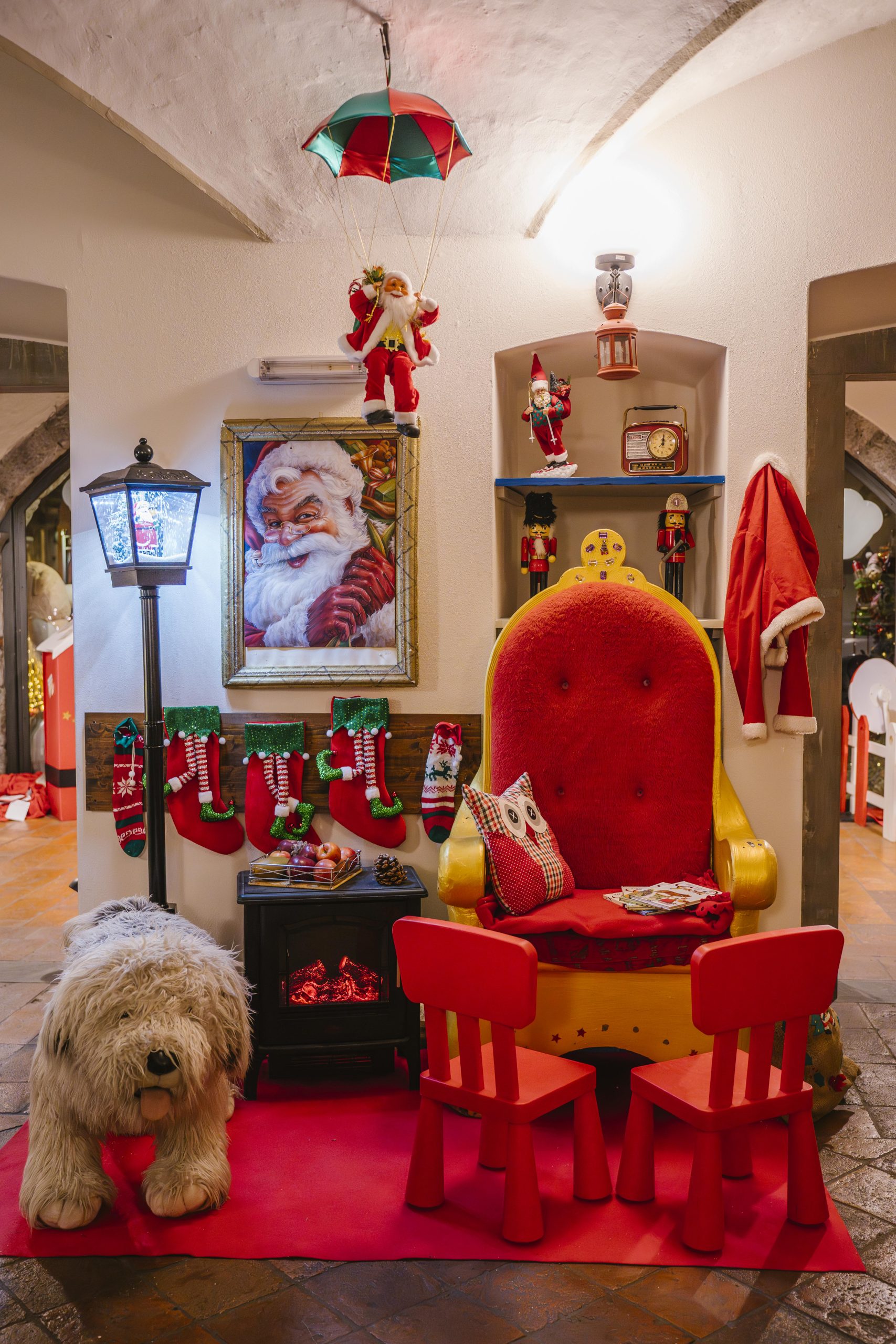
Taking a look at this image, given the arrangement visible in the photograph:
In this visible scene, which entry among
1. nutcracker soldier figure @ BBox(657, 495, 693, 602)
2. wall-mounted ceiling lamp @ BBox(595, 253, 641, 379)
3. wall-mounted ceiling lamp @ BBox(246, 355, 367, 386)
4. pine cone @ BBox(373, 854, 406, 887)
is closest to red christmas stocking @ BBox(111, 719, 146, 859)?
pine cone @ BBox(373, 854, 406, 887)

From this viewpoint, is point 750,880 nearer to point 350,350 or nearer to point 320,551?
point 320,551

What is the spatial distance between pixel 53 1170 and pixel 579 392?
10.0 ft

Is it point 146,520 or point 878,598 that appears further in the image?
point 878,598

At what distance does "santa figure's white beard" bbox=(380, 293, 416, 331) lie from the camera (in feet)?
9.21

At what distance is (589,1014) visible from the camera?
2.86 metres

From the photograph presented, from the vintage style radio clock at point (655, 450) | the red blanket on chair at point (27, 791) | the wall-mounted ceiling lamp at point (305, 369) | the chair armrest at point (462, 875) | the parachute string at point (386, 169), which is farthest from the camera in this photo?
the red blanket on chair at point (27, 791)

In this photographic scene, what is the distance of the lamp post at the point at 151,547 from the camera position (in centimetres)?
322

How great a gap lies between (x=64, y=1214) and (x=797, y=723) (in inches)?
100.0

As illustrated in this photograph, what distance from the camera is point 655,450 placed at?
3.57 meters

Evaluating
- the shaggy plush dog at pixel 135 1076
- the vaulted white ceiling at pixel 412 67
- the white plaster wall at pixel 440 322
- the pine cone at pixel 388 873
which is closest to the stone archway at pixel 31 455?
the white plaster wall at pixel 440 322

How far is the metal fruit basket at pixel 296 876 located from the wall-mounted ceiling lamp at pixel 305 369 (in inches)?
64.8

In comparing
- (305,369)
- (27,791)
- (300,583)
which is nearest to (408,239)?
(305,369)

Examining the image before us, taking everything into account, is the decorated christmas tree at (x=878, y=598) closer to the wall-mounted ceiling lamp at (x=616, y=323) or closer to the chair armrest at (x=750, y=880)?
the wall-mounted ceiling lamp at (x=616, y=323)

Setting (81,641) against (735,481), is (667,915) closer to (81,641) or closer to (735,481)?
(735,481)
